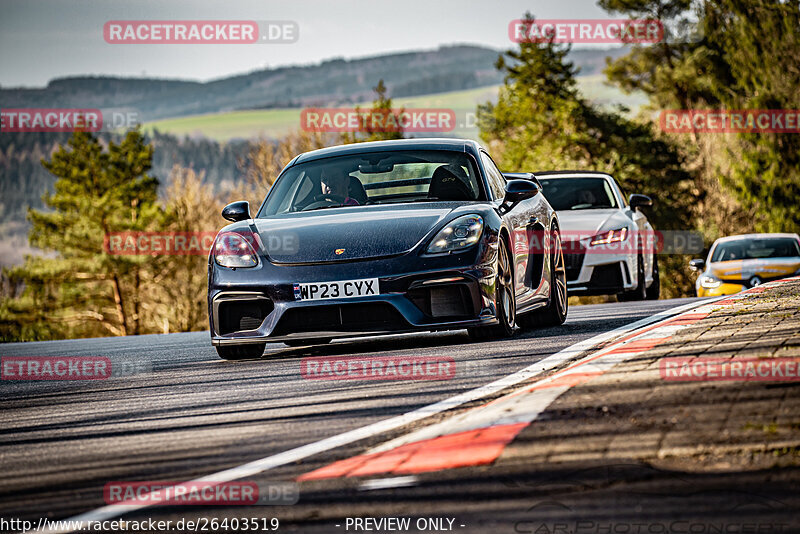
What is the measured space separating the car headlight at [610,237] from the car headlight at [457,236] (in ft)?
22.3

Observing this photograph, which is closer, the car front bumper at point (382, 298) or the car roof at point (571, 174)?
the car front bumper at point (382, 298)

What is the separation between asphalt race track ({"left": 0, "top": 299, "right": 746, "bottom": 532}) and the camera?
3.40 meters

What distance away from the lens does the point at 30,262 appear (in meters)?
57.6

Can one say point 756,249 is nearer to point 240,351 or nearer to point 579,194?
point 579,194

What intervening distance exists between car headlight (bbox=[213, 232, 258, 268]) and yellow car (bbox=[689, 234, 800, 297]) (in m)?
12.1

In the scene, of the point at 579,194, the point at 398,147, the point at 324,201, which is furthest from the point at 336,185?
the point at 579,194

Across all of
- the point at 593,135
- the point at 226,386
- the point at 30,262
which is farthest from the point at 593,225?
the point at 30,262

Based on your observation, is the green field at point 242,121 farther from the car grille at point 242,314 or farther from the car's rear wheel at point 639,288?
the car grille at point 242,314

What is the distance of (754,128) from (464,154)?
1613 inches

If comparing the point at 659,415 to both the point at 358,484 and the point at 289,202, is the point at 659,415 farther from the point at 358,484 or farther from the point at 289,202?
the point at 289,202

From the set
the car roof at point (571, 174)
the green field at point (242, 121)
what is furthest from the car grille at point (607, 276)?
the green field at point (242, 121)

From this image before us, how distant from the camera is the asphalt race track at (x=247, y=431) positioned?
134 inches

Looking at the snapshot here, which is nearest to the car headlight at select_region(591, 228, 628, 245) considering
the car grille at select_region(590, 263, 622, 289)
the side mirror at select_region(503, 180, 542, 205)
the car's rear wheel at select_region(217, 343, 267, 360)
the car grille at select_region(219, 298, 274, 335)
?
the car grille at select_region(590, 263, 622, 289)

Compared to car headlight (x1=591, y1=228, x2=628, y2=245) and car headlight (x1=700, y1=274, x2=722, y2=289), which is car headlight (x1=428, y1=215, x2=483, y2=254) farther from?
car headlight (x1=700, y1=274, x2=722, y2=289)
